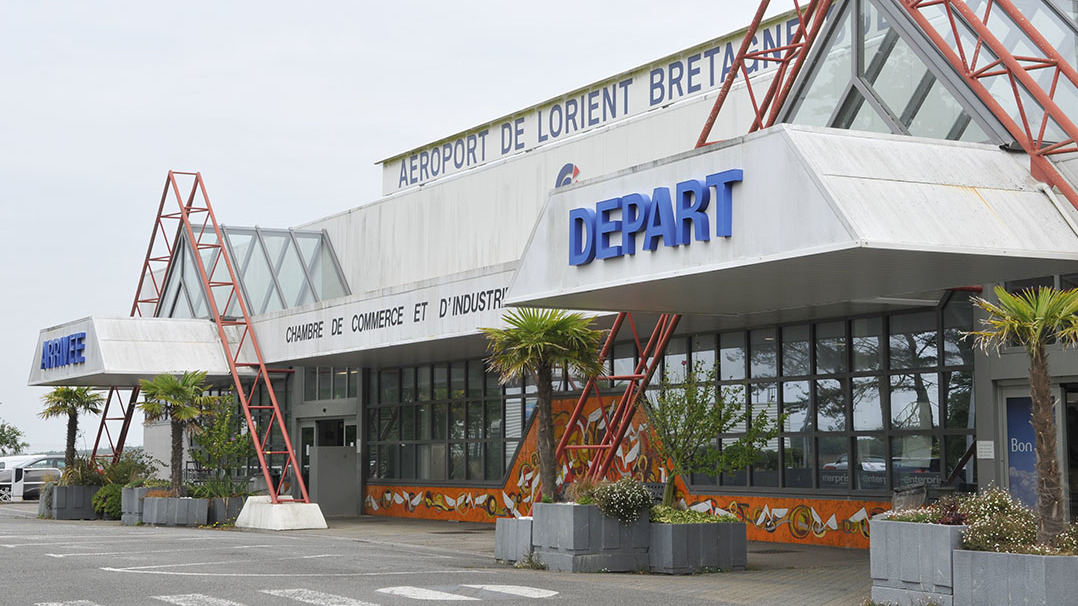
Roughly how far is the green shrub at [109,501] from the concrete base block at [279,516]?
558cm

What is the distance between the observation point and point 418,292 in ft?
77.6

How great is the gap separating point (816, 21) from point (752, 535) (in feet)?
27.8

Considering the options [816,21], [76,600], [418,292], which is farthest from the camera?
[418,292]

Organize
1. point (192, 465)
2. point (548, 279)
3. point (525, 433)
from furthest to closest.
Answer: point (192, 465), point (525, 433), point (548, 279)

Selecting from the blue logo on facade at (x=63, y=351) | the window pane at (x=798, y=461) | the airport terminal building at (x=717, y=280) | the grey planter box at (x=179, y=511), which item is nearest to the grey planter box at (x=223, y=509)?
the grey planter box at (x=179, y=511)

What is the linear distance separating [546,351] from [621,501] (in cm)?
229

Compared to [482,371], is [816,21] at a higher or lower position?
higher

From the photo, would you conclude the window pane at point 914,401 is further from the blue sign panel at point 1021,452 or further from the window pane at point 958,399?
the blue sign panel at point 1021,452

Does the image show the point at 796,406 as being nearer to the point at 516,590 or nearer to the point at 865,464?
the point at 865,464

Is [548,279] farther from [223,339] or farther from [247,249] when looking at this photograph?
[247,249]

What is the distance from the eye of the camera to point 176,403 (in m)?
27.9

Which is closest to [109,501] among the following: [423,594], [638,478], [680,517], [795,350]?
[638,478]

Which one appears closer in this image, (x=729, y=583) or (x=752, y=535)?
(x=729, y=583)

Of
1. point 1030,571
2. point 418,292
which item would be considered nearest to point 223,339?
point 418,292
